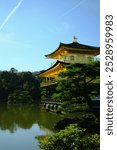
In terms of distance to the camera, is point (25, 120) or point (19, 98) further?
point (19, 98)

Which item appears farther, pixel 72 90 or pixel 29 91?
pixel 29 91

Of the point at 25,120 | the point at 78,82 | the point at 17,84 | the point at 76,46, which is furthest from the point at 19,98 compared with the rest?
the point at 78,82

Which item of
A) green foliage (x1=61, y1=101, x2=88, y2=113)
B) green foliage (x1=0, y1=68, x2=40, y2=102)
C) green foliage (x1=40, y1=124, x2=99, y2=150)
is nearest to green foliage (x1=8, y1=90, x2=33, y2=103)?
green foliage (x1=0, y1=68, x2=40, y2=102)

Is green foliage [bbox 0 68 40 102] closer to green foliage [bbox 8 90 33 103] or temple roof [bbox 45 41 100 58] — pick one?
green foliage [bbox 8 90 33 103]

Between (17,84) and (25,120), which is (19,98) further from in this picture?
(25,120)

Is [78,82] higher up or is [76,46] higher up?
[76,46]

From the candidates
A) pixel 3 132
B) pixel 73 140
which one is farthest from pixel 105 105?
pixel 3 132

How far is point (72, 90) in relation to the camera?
1705cm

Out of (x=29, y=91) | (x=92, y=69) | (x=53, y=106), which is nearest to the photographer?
(x=92, y=69)

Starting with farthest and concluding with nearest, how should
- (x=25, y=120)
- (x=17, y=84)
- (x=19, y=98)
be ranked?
1. (x=17, y=84)
2. (x=19, y=98)
3. (x=25, y=120)

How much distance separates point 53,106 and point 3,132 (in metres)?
14.8

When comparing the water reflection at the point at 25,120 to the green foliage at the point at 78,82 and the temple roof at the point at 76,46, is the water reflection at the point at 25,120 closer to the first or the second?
the green foliage at the point at 78,82

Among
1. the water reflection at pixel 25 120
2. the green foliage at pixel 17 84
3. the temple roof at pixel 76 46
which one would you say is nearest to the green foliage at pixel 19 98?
the green foliage at pixel 17 84

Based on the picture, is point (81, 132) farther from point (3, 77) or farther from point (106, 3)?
point (3, 77)
